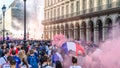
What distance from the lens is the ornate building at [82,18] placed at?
153 feet

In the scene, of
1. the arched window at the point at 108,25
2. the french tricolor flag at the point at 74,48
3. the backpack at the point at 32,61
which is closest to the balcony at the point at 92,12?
the arched window at the point at 108,25

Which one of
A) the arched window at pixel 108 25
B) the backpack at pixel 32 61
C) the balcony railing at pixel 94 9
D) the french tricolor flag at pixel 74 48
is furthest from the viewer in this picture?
the arched window at pixel 108 25

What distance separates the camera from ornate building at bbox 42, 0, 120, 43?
46.5 m

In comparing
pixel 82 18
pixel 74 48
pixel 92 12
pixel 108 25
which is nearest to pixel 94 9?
pixel 92 12

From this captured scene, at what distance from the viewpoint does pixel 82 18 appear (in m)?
55.3

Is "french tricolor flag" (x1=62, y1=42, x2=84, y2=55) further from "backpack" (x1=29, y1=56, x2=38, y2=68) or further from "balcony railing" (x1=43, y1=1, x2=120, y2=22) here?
"balcony railing" (x1=43, y1=1, x2=120, y2=22)

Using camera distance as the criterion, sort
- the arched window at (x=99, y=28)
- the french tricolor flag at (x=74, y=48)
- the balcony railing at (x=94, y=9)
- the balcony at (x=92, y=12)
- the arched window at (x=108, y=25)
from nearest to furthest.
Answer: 1. the french tricolor flag at (x=74, y=48)
2. the balcony railing at (x=94, y=9)
3. the balcony at (x=92, y=12)
4. the arched window at (x=108, y=25)
5. the arched window at (x=99, y=28)

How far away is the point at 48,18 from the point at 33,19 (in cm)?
3502

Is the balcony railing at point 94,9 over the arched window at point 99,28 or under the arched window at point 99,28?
over

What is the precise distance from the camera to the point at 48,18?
7494cm

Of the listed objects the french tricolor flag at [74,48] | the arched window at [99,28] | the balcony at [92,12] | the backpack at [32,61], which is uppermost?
the balcony at [92,12]

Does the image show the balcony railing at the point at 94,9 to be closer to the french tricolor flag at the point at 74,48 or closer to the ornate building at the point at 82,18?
the ornate building at the point at 82,18

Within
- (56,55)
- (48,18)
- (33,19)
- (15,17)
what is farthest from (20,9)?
(56,55)

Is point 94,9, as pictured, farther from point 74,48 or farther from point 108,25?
point 74,48
